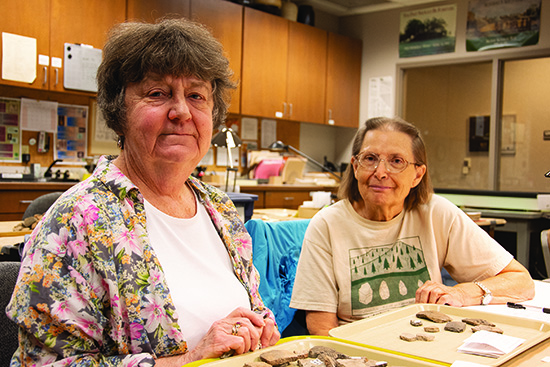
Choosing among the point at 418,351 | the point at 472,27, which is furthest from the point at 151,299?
the point at 472,27

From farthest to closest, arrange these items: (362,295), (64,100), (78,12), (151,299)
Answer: (64,100) → (78,12) → (362,295) → (151,299)

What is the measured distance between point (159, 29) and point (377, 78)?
5639 mm

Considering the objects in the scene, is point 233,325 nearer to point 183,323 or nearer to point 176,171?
point 183,323

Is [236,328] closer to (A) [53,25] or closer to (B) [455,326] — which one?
(B) [455,326]

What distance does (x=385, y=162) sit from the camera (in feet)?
5.96

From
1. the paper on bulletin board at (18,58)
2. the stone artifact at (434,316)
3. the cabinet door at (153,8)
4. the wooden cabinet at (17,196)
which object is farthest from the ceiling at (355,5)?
the stone artifact at (434,316)

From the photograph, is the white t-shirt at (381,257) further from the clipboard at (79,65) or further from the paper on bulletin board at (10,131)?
the paper on bulletin board at (10,131)

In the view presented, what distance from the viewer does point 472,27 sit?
579 cm

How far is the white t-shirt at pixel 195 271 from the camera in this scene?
45.3 inches

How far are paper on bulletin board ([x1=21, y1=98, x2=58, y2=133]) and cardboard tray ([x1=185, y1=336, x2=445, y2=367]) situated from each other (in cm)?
398

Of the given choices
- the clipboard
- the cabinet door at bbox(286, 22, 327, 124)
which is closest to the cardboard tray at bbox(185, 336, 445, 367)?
the clipboard

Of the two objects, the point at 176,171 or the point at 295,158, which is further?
the point at 295,158

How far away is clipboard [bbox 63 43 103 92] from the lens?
4176 millimetres

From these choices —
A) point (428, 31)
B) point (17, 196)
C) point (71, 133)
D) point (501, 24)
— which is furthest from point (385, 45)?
point (17, 196)
